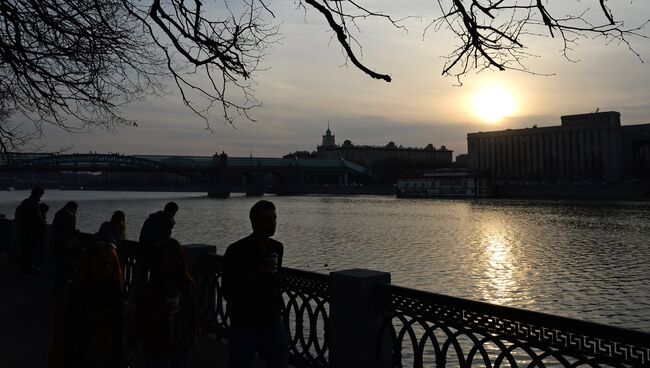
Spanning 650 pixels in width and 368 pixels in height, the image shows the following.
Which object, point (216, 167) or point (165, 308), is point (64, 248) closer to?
point (165, 308)

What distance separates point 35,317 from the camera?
750 centimetres

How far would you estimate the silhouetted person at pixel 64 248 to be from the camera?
27.4 feet

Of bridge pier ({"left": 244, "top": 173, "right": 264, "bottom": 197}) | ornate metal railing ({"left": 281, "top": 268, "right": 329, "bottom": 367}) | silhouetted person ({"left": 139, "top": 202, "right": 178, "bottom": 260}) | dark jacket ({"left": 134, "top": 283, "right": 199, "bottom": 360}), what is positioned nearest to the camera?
dark jacket ({"left": 134, "top": 283, "right": 199, "bottom": 360})

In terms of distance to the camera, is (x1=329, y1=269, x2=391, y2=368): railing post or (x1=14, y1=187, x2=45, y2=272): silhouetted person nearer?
(x1=329, y1=269, x2=391, y2=368): railing post

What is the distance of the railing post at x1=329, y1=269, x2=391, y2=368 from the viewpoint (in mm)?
4250

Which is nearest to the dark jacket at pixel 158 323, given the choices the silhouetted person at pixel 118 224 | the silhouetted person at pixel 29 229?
the silhouetted person at pixel 118 224

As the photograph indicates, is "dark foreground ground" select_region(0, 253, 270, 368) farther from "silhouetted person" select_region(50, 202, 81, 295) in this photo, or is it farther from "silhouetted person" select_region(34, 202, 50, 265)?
"silhouetted person" select_region(34, 202, 50, 265)

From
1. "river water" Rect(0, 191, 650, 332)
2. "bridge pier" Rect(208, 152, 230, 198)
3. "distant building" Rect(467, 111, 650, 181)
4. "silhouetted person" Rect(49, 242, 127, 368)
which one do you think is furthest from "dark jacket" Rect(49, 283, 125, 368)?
"distant building" Rect(467, 111, 650, 181)

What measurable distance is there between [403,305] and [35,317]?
5.85 m

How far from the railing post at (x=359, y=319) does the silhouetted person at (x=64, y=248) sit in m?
5.58

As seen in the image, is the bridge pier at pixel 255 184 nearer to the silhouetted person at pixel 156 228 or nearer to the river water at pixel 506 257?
the river water at pixel 506 257

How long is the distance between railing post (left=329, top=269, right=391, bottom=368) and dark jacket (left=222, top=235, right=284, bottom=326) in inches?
27.4

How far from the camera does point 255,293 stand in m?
3.87

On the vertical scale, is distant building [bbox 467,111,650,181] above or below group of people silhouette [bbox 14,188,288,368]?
above
